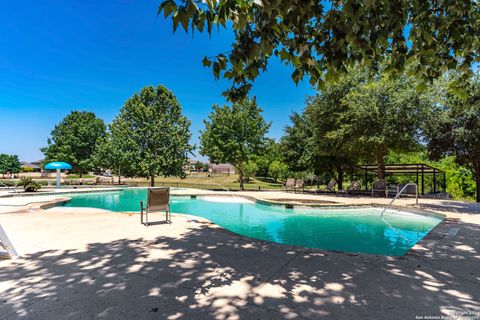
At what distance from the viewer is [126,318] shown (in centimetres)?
231

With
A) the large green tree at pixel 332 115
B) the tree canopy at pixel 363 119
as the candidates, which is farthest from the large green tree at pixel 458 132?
the large green tree at pixel 332 115

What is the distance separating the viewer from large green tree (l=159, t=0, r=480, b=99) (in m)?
2.47

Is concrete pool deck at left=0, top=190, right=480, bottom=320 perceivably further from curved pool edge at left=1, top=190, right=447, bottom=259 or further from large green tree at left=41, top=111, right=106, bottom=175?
large green tree at left=41, top=111, right=106, bottom=175

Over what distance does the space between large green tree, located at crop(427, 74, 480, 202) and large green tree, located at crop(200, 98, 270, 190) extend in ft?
47.8

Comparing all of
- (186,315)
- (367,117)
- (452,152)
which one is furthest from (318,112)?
(186,315)

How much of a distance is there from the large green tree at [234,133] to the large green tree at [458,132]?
47.8 ft

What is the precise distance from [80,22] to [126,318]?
777 inches

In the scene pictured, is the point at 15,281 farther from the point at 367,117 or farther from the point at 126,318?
the point at 367,117

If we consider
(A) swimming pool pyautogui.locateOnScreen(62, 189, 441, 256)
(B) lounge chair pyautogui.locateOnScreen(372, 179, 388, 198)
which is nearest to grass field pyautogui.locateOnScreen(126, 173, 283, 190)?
(B) lounge chair pyautogui.locateOnScreen(372, 179, 388, 198)

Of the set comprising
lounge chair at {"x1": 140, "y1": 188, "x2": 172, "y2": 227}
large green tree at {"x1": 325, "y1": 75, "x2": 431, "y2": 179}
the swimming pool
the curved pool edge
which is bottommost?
the swimming pool

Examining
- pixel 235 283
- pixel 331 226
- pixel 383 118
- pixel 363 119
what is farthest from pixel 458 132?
pixel 235 283

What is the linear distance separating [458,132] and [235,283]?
1281cm

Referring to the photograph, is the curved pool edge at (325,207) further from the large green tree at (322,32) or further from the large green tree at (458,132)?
the large green tree at (458,132)

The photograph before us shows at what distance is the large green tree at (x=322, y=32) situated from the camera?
8.12ft
